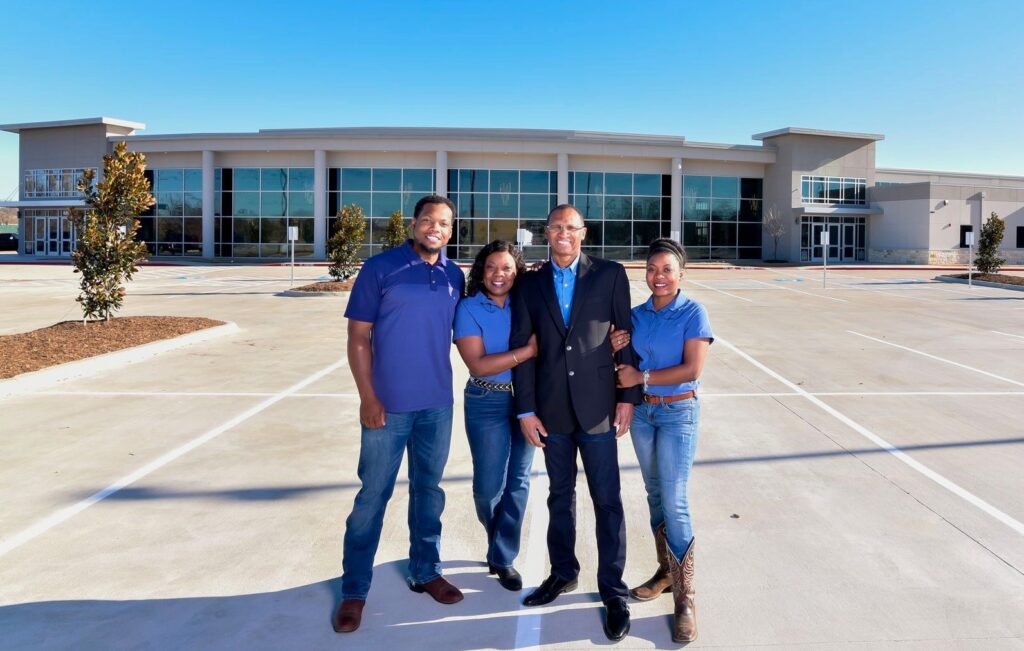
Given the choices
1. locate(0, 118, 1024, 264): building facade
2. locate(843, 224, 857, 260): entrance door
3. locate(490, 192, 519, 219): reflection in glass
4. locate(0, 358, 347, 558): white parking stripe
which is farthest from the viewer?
locate(843, 224, 857, 260): entrance door

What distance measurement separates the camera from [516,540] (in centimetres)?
379

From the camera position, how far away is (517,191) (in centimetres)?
4553

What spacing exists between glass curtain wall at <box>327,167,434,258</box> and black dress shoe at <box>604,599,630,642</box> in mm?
43145

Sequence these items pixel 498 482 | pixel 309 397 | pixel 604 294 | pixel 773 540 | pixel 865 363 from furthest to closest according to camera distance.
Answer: pixel 865 363 → pixel 309 397 → pixel 773 540 → pixel 498 482 → pixel 604 294

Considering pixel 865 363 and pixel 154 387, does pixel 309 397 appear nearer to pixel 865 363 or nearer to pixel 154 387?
pixel 154 387

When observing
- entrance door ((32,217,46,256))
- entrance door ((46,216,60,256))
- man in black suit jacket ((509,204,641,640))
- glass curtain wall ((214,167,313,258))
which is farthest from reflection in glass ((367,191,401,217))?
man in black suit jacket ((509,204,641,640))

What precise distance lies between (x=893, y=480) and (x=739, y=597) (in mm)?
2468

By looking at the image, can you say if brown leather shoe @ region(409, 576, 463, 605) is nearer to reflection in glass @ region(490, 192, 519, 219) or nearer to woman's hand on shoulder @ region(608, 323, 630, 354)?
woman's hand on shoulder @ region(608, 323, 630, 354)

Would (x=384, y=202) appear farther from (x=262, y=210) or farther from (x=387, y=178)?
(x=262, y=210)

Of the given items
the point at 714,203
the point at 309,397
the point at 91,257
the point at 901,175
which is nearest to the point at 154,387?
the point at 309,397

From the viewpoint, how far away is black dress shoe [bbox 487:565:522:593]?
12.1 ft

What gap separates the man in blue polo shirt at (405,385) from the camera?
3426 mm

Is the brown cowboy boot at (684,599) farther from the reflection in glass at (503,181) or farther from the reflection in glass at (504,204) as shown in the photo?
the reflection in glass at (503,181)

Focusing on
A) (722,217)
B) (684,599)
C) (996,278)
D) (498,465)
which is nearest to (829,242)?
(722,217)
